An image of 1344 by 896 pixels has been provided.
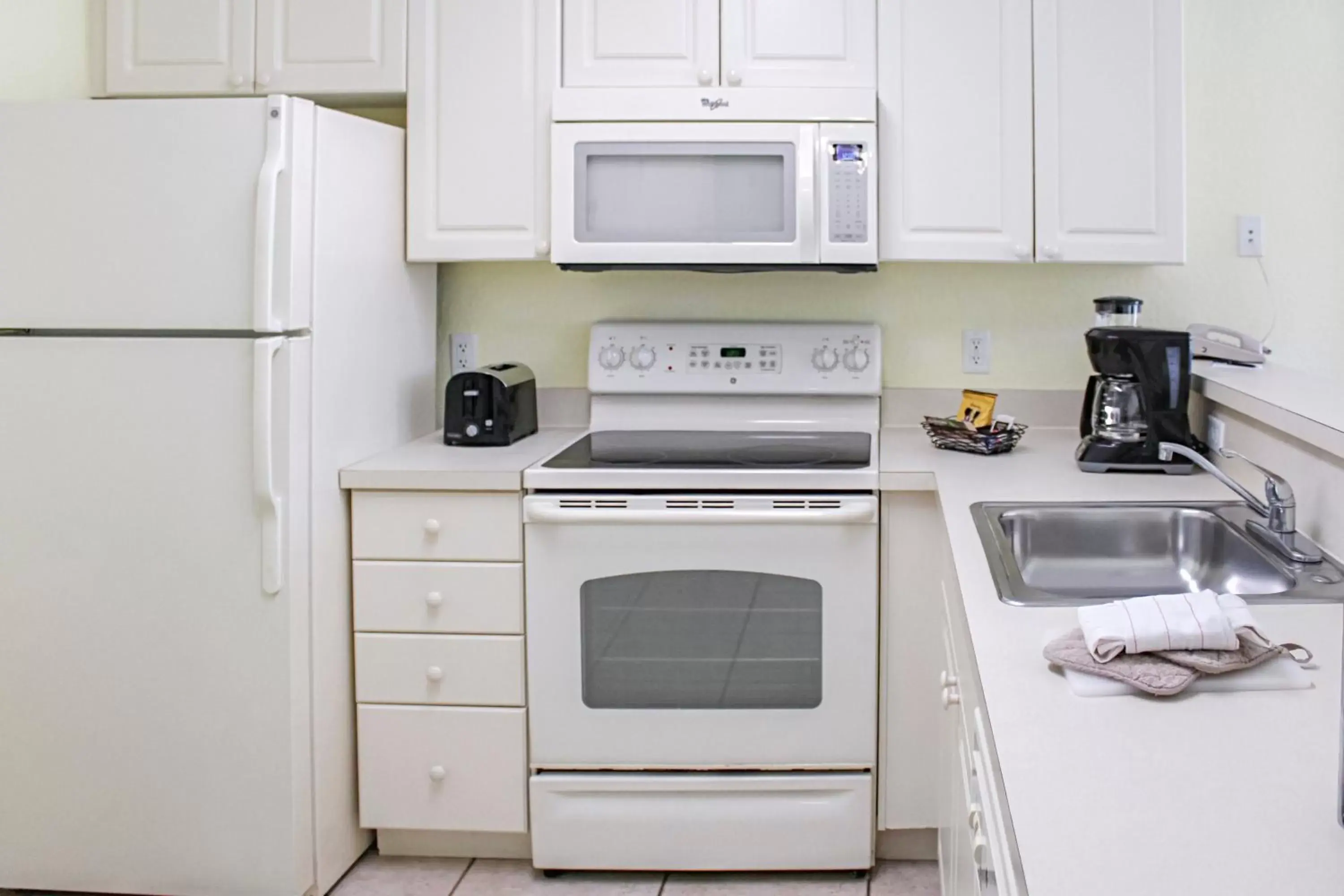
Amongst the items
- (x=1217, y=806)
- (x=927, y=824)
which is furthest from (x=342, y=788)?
(x=1217, y=806)

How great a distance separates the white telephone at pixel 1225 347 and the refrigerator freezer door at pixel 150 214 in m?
1.87

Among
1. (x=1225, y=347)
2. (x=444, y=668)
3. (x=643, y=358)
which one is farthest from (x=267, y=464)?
(x=1225, y=347)

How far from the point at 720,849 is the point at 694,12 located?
175 cm

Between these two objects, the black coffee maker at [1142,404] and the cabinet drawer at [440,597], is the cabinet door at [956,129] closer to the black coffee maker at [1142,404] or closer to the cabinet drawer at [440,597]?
the black coffee maker at [1142,404]

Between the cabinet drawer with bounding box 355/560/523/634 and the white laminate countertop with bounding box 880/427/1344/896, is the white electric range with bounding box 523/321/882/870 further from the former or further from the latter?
the white laminate countertop with bounding box 880/427/1344/896

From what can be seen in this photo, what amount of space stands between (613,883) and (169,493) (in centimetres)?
116

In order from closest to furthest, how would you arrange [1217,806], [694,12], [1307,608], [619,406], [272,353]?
[1217,806]
[1307,608]
[272,353]
[694,12]
[619,406]

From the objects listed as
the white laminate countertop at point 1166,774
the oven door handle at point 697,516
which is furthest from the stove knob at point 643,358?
the white laminate countertop at point 1166,774

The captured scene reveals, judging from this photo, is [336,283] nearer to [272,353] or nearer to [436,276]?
[272,353]

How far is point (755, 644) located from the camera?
2.66 m

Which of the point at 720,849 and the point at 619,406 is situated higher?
the point at 619,406

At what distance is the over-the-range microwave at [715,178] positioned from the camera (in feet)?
9.27

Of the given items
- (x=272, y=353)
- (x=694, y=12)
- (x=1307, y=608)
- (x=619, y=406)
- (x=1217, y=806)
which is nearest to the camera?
(x=1217, y=806)

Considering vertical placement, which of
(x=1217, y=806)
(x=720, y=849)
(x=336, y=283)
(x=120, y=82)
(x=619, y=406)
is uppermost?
(x=120, y=82)
